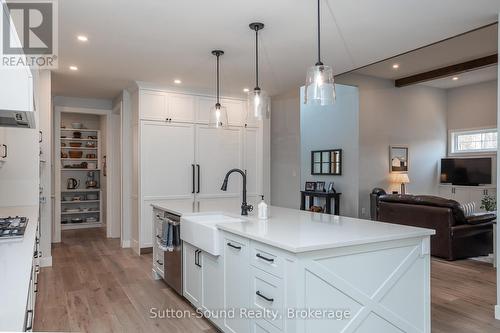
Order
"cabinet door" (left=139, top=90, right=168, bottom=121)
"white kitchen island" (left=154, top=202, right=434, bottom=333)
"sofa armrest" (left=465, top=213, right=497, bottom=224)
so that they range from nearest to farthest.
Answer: "white kitchen island" (left=154, top=202, right=434, bottom=333)
"sofa armrest" (left=465, top=213, right=497, bottom=224)
"cabinet door" (left=139, top=90, right=168, bottom=121)

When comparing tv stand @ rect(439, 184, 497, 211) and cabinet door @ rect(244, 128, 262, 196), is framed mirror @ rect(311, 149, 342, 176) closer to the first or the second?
cabinet door @ rect(244, 128, 262, 196)

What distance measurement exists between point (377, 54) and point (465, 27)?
3.19 ft

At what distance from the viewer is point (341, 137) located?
759 cm

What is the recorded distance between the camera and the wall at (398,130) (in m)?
7.38

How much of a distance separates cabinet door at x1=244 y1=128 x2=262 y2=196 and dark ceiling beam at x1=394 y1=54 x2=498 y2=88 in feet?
12.1

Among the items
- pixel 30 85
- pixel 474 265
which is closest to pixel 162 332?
pixel 30 85

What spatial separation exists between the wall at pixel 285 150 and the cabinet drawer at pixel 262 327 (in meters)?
4.59

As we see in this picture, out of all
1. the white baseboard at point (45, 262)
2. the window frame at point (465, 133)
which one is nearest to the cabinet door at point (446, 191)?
the window frame at point (465, 133)

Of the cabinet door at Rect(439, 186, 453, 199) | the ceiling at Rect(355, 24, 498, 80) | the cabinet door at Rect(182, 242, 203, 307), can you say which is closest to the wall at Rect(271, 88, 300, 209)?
the ceiling at Rect(355, 24, 498, 80)

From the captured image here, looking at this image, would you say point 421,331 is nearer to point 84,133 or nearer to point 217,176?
point 217,176

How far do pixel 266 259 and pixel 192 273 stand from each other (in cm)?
126

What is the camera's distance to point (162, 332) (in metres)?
2.83

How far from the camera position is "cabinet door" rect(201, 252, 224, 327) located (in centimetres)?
266

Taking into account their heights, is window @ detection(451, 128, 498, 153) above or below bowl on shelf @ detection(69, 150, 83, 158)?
above
